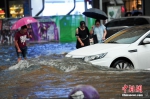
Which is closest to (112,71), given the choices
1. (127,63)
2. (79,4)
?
(127,63)

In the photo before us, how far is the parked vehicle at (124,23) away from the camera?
18538 mm

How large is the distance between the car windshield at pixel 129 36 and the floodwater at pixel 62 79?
1114mm

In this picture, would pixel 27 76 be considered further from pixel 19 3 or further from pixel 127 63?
pixel 19 3

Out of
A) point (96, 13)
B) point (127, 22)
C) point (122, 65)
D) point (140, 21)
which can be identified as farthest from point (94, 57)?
point (127, 22)

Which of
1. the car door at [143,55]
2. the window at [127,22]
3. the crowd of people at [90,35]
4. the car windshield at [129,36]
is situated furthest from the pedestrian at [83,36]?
the window at [127,22]

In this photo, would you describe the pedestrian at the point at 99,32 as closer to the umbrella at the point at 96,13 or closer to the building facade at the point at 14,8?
the umbrella at the point at 96,13

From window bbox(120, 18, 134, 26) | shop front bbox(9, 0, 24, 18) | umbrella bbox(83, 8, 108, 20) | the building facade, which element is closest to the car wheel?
umbrella bbox(83, 8, 108, 20)

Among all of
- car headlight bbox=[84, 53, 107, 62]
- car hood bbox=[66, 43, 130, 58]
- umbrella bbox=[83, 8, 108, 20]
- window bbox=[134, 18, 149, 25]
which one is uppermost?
umbrella bbox=[83, 8, 108, 20]

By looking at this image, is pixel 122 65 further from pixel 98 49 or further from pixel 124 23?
pixel 124 23

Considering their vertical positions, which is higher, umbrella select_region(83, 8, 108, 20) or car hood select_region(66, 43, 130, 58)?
umbrella select_region(83, 8, 108, 20)

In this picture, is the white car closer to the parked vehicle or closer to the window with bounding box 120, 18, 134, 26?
the parked vehicle

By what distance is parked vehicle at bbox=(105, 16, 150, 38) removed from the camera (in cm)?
1854

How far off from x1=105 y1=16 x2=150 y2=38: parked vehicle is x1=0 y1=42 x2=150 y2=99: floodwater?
24.3 ft

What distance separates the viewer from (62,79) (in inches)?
375
